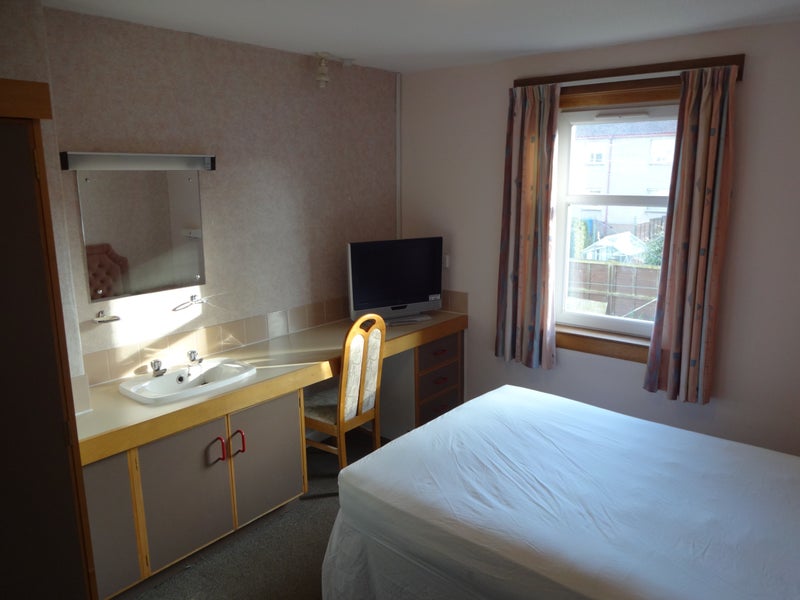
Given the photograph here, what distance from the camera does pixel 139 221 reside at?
292 cm

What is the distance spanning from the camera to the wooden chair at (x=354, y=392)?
3.21 meters

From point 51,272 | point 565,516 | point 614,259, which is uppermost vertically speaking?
point 51,272

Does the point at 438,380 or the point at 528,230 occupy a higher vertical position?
the point at 528,230

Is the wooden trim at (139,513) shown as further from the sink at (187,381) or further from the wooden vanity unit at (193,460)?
the sink at (187,381)

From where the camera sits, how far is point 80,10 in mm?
2578

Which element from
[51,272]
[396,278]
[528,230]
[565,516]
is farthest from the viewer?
[396,278]

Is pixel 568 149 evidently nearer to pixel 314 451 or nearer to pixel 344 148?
pixel 344 148

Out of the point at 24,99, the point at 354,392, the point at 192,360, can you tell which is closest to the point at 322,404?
the point at 354,392

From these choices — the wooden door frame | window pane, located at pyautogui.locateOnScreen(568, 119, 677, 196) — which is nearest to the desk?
the wooden door frame

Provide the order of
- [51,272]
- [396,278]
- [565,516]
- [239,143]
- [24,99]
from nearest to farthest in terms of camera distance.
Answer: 1. [24,99]
2. [51,272]
3. [565,516]
4. [239,143]
5. [396,278]

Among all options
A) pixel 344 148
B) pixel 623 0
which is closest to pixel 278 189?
pixel 344 148

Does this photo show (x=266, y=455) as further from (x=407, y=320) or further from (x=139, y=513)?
(x=407, y=320)

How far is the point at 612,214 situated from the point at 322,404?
203 centimetres

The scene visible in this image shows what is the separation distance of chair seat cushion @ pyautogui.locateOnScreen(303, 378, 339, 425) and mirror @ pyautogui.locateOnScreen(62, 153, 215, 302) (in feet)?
3.08
